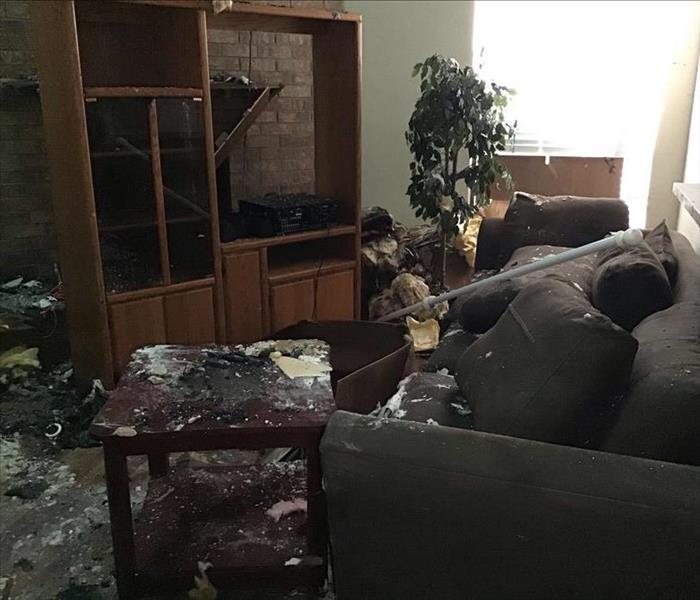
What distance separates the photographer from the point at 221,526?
1.96 m

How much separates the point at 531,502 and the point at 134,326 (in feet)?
6.64

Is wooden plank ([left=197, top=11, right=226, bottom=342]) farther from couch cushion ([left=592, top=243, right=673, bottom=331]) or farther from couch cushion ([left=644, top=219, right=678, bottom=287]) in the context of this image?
couch cushion ([left=644, top=219, right=678, bottom=287])

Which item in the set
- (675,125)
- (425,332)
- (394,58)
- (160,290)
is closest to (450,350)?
(425,332)

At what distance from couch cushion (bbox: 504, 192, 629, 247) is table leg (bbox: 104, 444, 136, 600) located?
2.24 m

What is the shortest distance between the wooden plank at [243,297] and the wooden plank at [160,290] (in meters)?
0.11

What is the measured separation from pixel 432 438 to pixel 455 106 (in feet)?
8.24

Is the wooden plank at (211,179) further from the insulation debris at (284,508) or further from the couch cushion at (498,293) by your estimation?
Answer: the insulation debris at (284,508)

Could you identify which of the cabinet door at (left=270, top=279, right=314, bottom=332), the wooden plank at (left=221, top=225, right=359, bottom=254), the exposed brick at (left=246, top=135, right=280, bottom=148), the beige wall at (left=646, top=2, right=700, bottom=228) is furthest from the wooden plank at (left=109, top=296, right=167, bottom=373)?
the beige wall at (left=646, top=2, right=700, bottom=228)

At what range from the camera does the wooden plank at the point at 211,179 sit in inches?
108

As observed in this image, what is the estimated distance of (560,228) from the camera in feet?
10.5

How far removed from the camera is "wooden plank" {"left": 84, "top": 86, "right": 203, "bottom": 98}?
2.53 metres

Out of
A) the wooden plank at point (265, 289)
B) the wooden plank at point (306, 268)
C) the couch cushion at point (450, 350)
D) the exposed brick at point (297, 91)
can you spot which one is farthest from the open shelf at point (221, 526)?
the exposed brick at point (297, 91)

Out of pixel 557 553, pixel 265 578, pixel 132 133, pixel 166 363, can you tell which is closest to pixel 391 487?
pixel 557 553

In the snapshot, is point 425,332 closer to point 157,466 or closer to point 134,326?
point 134,326
